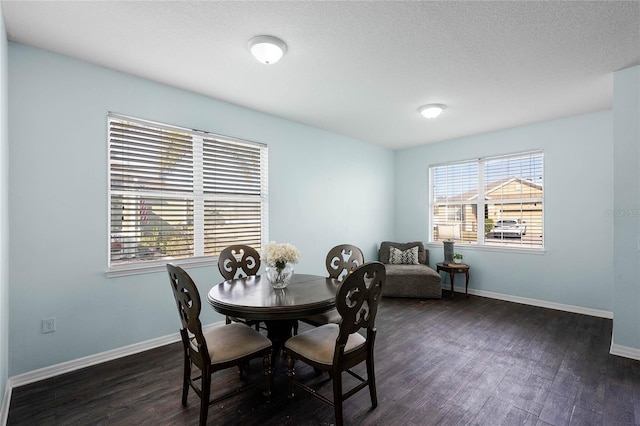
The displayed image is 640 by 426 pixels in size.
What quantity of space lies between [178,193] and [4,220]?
52.8 inches

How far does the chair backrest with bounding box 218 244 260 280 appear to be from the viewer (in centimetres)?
301

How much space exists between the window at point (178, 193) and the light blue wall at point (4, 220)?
681mm

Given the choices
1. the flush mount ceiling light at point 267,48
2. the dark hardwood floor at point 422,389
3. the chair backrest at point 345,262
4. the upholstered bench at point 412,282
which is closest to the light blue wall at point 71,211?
the dark hardwood floor at point 422,389

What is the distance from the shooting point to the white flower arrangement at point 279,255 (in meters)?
2.42

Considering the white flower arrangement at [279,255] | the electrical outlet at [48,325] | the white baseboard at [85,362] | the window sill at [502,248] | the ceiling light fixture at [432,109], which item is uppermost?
the ceiling light fixture at [432,109]

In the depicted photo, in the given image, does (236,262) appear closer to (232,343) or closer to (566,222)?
(232,343)

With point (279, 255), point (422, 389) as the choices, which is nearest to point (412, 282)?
point (422, 389)

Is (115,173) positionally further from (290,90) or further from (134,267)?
(290,90)

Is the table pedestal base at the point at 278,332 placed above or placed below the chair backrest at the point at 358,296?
below

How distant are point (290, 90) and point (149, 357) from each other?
116 inches

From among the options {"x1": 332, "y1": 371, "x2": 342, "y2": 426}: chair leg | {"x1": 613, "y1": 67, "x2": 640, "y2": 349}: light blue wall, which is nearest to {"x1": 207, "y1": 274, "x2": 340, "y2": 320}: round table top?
{"x1": 332, "y1": 371, "x2": 342, "y2": 426}: chair leg

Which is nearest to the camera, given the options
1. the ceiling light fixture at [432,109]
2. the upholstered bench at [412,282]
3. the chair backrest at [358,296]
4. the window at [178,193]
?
the chair backrest at [358,296]

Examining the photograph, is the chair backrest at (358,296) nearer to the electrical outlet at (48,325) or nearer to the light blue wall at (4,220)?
the light blue wall at (4,220)

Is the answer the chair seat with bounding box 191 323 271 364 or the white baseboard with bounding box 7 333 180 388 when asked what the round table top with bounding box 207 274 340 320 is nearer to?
the chair seat with bounding box 191 323 271 364
